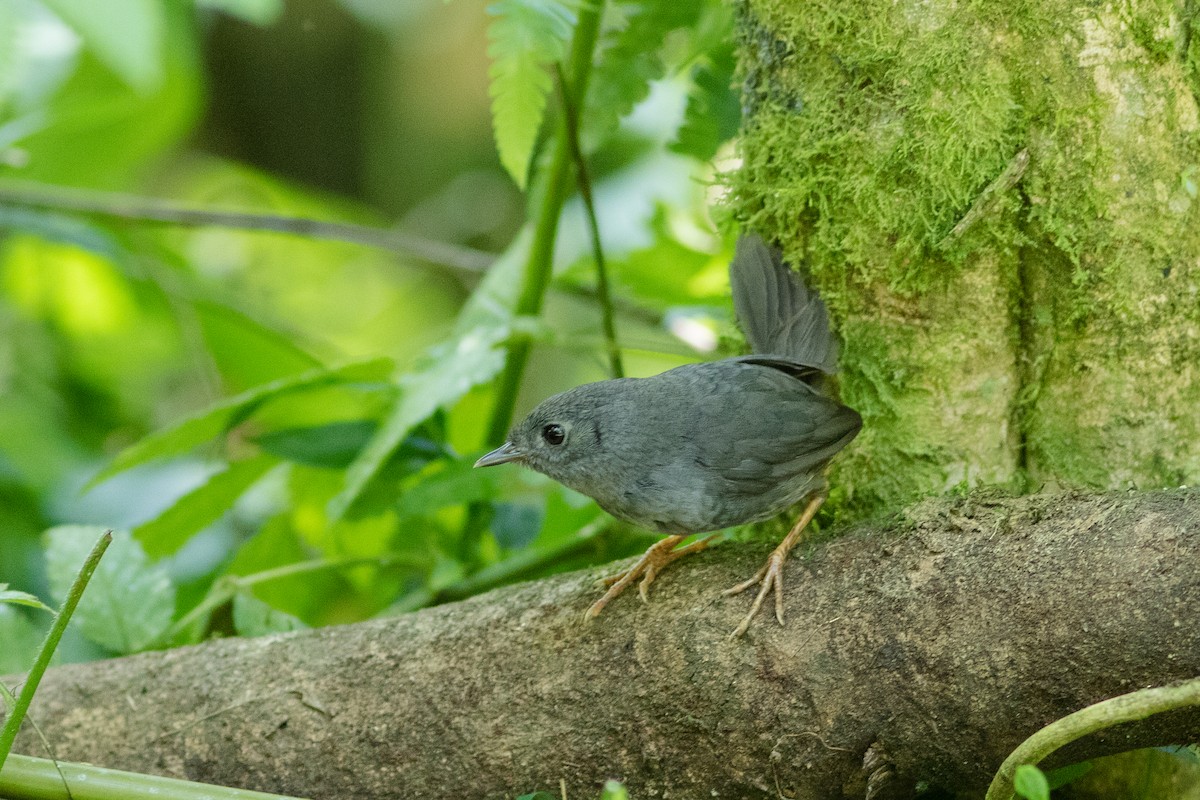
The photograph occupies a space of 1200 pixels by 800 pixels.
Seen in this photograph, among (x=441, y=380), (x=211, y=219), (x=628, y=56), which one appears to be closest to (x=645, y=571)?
Result: (x=441, y=380)

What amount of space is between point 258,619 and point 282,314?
4178 millimetres

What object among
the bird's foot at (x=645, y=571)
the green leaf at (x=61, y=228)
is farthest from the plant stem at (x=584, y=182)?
the green leaf at (x=61, y=228)

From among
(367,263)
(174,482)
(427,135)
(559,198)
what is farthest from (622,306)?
(427,135)

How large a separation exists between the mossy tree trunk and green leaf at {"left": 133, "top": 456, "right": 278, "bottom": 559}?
1.70 m

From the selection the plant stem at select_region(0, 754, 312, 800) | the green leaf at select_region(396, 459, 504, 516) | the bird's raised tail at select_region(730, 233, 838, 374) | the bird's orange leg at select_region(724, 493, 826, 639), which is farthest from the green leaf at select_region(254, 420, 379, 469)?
the bird's orange leg at select_region(724, 493, 826, 639)

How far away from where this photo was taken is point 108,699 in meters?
2.42

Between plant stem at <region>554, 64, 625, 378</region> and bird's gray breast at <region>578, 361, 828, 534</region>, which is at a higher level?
plant stem at <region>554, 64, 625, 378</region>

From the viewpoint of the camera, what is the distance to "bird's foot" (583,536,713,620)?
223cm

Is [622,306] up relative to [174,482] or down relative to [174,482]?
up

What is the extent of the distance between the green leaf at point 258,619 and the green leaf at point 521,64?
131 cm

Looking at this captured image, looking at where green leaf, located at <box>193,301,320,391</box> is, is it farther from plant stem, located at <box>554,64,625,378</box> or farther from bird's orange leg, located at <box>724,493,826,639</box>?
bird's orange leg, located at <box>724,493,826,639</box>

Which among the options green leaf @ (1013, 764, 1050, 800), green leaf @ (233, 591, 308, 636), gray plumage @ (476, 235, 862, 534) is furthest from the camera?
green leaf @ (233, 591, 308, 636)

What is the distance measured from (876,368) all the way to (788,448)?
271 mm

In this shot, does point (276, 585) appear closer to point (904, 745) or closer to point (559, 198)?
point (559, 198)
